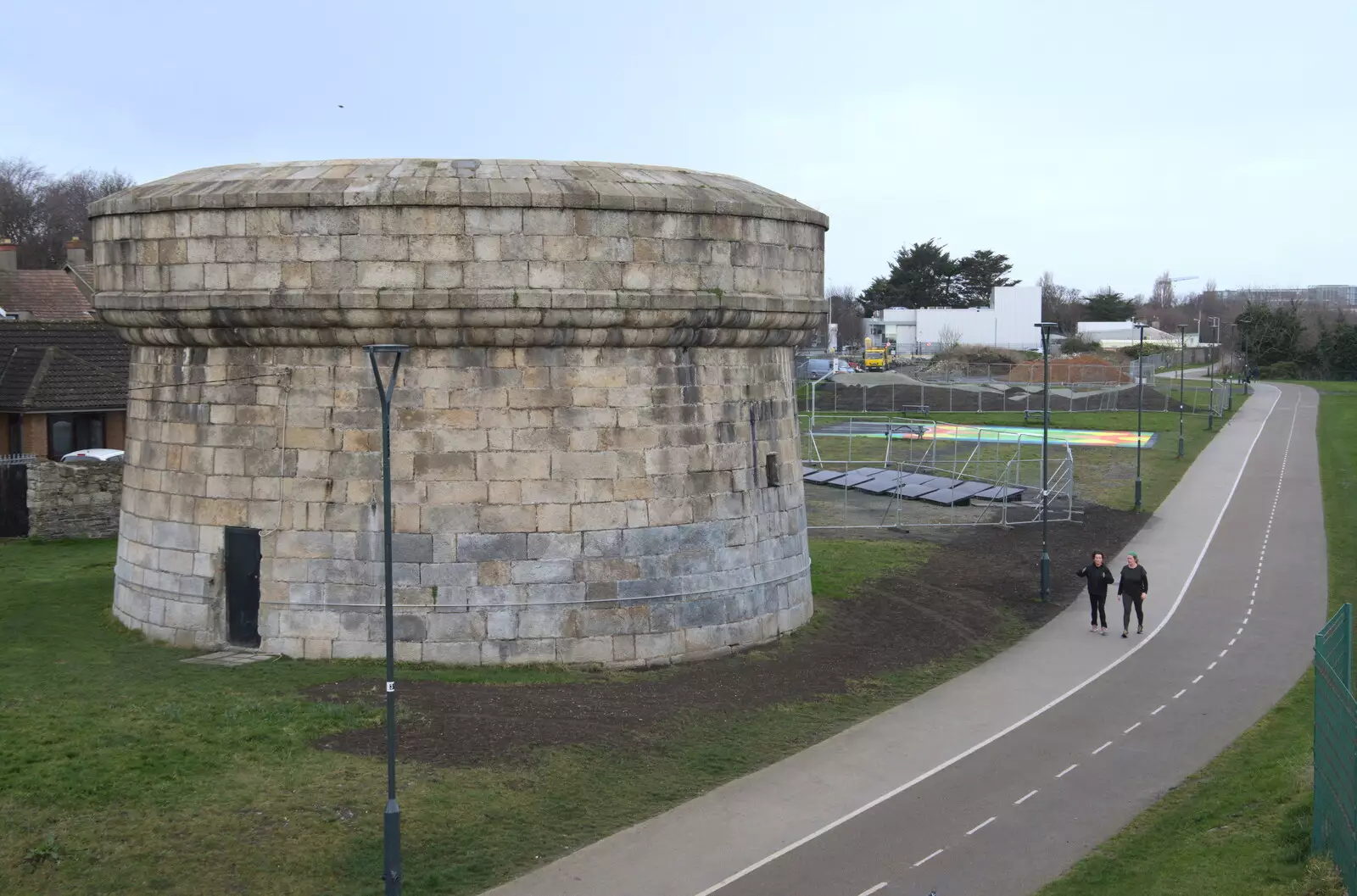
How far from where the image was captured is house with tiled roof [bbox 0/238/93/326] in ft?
171

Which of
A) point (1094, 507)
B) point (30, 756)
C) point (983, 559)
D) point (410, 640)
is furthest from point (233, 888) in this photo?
point (1094, 507)

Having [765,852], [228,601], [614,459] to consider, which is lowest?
[765,852]

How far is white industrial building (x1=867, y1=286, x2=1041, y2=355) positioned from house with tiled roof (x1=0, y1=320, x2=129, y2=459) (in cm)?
7583

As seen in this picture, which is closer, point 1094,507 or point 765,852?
point 765,852

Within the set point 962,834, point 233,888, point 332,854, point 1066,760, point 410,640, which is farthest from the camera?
point 410,640

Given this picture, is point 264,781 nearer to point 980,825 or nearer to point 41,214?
point 980,825

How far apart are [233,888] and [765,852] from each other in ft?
16.7

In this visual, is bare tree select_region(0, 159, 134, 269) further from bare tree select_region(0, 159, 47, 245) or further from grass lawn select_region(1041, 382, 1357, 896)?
grass lawn select_region(1041, 382, 1357, 896)

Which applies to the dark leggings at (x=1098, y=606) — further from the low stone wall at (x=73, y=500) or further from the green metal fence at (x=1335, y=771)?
the low stone wall at (x=73, y=500)

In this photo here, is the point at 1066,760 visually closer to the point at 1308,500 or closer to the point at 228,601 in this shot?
the point at 228,601

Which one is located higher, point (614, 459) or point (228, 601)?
point (614, 459)

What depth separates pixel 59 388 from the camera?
34.9 metres

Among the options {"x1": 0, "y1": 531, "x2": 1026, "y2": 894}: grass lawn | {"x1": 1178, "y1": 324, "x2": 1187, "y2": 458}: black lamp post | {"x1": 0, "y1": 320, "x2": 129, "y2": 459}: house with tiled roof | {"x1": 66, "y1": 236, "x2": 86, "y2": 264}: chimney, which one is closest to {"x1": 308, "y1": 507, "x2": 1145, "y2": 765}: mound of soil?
{"x1": 0, "y1": 531, "x2": 1026, "y2": 894}: grass lawn

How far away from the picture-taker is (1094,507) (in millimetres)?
37938
